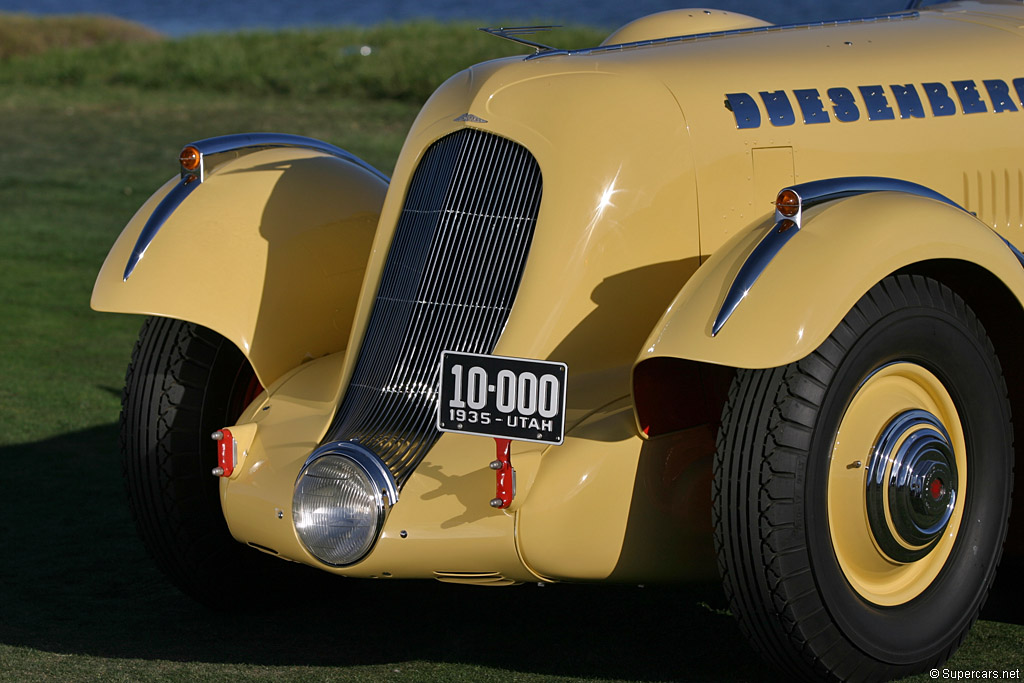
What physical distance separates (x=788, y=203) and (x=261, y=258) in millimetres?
1744

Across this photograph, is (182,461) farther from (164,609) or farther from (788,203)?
(788,203)

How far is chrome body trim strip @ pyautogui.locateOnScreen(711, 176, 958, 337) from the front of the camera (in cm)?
318

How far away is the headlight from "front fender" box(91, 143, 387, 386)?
78 centimetres

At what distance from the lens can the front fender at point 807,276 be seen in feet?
10.2

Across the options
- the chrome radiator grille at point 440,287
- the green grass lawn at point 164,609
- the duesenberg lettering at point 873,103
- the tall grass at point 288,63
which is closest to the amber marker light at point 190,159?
the chrome radiator grille at point 440,287

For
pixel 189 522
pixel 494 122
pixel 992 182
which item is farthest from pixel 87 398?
pixel 992 182

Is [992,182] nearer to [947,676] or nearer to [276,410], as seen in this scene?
[947,676]

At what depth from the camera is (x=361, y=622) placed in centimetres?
419

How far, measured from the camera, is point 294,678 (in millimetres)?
3635

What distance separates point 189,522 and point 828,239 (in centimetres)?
205

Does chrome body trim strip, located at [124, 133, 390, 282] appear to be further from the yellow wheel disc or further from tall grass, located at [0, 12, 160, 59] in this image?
tall grass, located at [0, 12, 160, 59]

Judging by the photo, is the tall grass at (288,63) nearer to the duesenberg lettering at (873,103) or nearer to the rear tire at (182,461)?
the duesenberg lettering at (873,103)

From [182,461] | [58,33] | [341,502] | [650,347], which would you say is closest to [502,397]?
[650,347]

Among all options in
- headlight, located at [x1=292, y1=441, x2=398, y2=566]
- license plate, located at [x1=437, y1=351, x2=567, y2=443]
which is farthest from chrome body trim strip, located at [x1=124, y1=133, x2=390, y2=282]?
license plate, located at [x1=437, y1=351, x2=567, y2=443]
